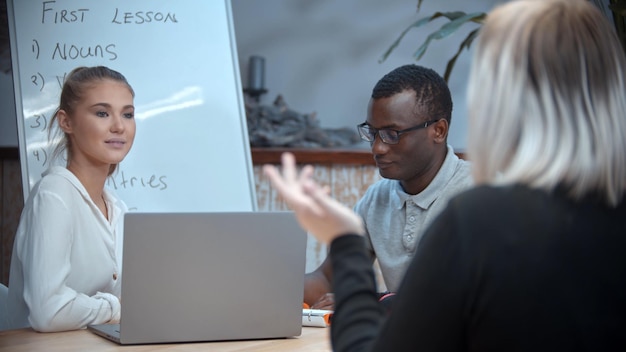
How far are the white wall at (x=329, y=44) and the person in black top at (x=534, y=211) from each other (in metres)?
3.18

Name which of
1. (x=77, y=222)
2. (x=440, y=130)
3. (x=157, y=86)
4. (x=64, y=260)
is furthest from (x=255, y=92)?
(x=64, y=260)

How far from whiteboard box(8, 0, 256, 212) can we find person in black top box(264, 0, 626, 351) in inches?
60.0

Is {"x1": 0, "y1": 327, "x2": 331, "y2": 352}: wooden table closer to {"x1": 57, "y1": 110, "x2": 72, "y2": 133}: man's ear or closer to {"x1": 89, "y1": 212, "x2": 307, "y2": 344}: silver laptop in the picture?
{"x1": 89, "y1": 212, "x2": 307, "y2": 344}: silver laptop

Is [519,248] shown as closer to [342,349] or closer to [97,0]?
[342,349]

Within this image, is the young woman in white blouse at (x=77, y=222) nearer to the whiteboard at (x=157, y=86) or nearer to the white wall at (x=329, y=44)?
the whiteboard at (x=157, y=86)

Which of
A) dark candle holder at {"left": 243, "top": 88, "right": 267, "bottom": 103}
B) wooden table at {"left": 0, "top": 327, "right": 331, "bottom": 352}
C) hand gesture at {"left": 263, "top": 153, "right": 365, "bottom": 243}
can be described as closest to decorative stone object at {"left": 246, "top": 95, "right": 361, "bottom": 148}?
dark candle holder at {"left": 243, "top": 88, "right": 267, "bottom": 103}

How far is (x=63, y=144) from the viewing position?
200cm

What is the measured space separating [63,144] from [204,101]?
54 cm

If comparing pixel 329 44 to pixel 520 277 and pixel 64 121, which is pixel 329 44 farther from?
pixel 520 277

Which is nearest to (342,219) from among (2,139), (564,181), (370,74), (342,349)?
(342,349)

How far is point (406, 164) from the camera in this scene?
2145 mm

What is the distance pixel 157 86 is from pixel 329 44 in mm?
1862

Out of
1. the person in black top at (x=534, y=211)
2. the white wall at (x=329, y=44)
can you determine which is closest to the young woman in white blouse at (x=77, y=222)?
the person in black top at (x=534, y=211)

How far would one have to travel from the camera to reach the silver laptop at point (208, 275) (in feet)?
4.48
